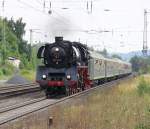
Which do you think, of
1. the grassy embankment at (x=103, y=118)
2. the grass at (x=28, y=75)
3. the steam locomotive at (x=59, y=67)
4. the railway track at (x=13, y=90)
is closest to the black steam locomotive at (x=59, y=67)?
the steam locomotive at (x=59, y=67)

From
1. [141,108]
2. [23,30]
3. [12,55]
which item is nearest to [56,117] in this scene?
[141,108]

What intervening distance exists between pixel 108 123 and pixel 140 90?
49.1ft

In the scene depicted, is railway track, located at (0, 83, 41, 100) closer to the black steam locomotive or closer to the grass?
the black steam locomotive

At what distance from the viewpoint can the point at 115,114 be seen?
17.1 metres

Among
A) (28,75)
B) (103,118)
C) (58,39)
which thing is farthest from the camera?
(28,75)

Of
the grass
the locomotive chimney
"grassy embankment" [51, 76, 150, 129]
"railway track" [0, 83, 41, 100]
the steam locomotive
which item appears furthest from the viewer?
the grass

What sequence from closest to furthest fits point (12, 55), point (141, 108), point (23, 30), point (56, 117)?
point (56, 117), point (141, 108), point (12, 55), point (23, 30)

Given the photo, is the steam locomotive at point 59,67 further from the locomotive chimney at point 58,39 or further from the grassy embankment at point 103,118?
the grassy embankment at point 103,118

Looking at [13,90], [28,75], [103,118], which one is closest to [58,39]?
[13,90]

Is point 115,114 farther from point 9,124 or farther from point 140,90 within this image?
point 140,90

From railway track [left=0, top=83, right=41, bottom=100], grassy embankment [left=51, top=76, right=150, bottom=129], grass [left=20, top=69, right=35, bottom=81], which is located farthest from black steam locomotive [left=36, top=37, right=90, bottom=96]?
grass [left=20, top=69, right=35, bottom=81]

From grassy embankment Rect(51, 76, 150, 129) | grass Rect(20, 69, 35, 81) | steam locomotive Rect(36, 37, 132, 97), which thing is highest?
steam locomotive Rect(36, 37, 132, 97)

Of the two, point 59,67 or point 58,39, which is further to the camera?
point 58,39

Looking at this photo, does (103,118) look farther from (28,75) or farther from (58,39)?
(28,75)
